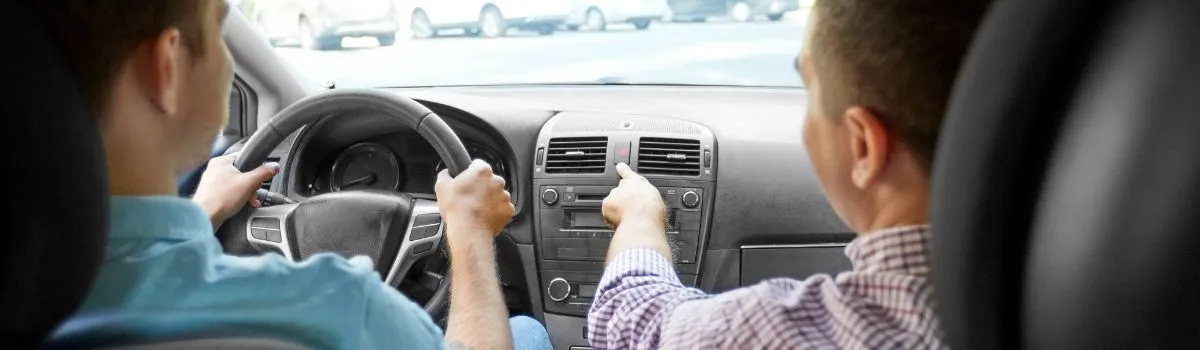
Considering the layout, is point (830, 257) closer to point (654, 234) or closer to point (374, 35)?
point (654, 234)

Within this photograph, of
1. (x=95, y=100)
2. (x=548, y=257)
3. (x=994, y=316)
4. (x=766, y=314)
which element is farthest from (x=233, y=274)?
(x=548, y=257)

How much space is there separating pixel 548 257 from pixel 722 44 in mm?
958

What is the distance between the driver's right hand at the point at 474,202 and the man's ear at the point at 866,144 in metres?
0.84

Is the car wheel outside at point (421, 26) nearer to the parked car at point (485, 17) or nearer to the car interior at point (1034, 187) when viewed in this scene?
the parked car at point (485, 17)

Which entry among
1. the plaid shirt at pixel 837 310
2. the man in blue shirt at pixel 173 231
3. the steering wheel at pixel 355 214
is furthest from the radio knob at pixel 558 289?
the man in blue shirt at pixel 173 231

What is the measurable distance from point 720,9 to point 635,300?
5.04 ft

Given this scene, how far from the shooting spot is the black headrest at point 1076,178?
0.74 meters

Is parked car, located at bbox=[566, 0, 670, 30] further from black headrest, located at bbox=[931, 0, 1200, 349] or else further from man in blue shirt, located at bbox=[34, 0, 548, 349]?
black headrest, located at bbox=[931, 0, 1200, 349]

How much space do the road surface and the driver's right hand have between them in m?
1.03

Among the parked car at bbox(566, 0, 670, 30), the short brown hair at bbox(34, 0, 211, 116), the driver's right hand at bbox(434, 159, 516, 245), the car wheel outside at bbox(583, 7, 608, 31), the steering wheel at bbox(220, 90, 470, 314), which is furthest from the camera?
the car wheel outside at bbox(583, 7, 608, 31)

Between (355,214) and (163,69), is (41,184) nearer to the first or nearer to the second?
(163,69)

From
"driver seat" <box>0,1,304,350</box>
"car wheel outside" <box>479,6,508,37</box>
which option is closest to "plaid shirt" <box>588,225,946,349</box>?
"driver seat" <box>0,1,304,350</box>

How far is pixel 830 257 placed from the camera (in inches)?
96.7

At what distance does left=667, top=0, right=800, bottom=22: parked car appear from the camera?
2719mm
